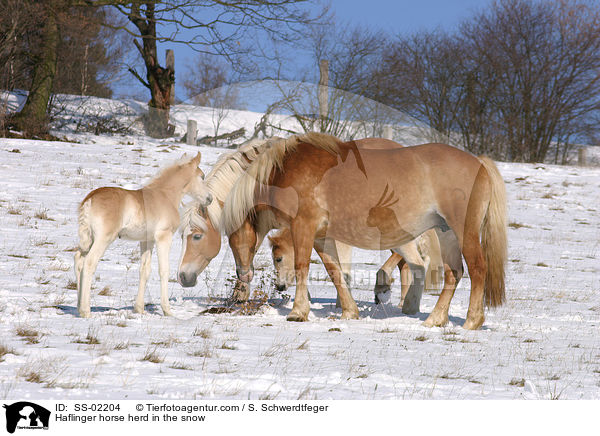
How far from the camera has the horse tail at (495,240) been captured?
603 centimetres

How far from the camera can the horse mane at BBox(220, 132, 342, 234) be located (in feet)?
20.1

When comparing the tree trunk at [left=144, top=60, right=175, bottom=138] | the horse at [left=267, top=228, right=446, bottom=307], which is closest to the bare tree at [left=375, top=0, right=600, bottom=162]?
the tree trunk at [left=144, top=60, right=175, bottom=138]

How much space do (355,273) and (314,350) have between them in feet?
18.4

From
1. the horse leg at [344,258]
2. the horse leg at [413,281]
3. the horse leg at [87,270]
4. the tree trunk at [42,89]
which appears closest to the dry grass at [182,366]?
the horse leg at [87,270]

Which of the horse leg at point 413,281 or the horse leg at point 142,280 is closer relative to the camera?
the horse leg at point 142,280

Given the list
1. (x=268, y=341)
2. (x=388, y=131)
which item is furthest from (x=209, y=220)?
(x=388, y=131)

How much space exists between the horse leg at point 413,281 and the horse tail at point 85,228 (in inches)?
137

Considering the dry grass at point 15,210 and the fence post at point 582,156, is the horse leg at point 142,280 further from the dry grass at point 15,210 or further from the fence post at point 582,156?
the fence post at point 582,156

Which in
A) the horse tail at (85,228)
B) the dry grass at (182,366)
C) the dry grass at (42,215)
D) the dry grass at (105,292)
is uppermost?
the horse tail at (85,228)

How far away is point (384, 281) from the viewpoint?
736 cm

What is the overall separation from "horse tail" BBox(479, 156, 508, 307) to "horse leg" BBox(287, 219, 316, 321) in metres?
1.81

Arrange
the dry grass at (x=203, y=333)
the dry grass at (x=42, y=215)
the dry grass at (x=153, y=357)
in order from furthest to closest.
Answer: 1. the dry grass at (x=42, y=215)
2. the dry grass at (x=203, y=333)
3. the dry grass at (x=153, y=357)

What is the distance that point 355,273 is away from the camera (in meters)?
9.98
